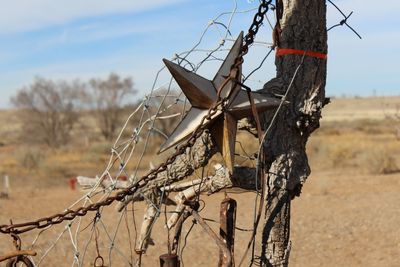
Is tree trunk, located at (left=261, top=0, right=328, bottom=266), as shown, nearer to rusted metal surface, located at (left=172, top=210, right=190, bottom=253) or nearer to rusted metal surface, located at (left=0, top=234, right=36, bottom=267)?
rusted metal surface, located at (left=172, top=210, right=190, bottom=253)

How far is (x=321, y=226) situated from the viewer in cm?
1066

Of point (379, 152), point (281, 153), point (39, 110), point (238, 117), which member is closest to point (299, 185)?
point (281, 153)

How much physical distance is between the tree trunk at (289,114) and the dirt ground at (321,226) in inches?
103

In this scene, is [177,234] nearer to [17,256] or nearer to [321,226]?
[17,256]

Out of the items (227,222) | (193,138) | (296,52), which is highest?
(296,52)

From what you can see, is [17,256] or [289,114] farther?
[289,114]

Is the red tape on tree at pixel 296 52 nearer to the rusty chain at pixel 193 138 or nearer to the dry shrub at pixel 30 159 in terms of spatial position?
the rusty chain at pixel 193 138

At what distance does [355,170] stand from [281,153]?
690 inches

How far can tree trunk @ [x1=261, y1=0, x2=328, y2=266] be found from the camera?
10.7 feet

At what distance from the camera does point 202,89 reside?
291 centimetres

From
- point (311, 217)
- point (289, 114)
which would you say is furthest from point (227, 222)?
point (311, 217)

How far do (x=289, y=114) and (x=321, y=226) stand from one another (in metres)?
7.70

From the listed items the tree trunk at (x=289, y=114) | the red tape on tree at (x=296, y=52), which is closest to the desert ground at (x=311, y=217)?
the tree trunk at (x=289, y=114)

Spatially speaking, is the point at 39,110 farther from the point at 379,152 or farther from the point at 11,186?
the point at 379,152
